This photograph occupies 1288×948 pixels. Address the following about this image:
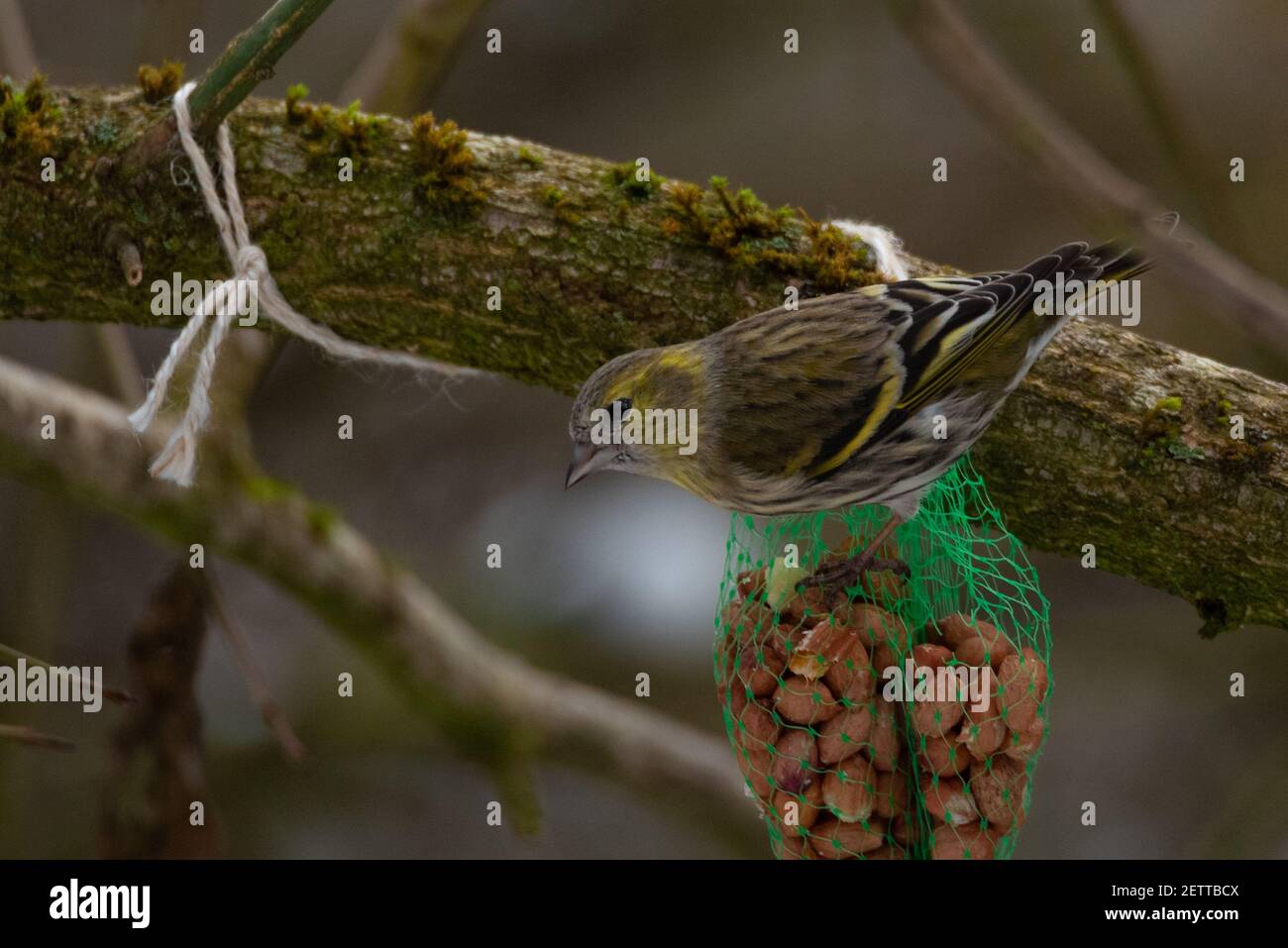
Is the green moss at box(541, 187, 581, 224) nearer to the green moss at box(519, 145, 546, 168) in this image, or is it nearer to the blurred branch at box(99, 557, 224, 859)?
the green moss at box(519, 145, 546, 168)

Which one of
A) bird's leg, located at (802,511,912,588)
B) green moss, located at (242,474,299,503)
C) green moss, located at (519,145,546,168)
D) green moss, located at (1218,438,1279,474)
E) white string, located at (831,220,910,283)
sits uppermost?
green moss, located at (519,145,546,168)

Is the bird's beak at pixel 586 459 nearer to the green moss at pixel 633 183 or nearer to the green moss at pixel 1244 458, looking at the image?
the green moss at pixel 633 183

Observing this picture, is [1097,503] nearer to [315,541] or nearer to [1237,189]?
[315,541]

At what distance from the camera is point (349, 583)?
14.3 ft

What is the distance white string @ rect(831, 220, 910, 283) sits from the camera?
9.84 ft

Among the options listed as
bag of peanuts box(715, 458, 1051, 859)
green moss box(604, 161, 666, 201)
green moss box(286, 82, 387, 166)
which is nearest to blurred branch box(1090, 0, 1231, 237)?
green moss box(604, 161, 666, 201)

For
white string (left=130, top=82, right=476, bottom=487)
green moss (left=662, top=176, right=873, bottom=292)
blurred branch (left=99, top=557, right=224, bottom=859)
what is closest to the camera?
white string (left=130, top=82, right=476, bottom=487)

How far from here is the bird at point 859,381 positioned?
9.45 ft

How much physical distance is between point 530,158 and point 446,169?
0.21m

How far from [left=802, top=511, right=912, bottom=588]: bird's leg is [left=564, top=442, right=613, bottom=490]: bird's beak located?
0.59 m

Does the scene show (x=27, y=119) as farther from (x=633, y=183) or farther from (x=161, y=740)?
(x=161, y=740)

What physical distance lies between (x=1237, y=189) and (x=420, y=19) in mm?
3962

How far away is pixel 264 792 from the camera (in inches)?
234

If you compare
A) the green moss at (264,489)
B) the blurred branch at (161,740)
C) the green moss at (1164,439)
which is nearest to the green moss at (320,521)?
the green moss at (264,489)
